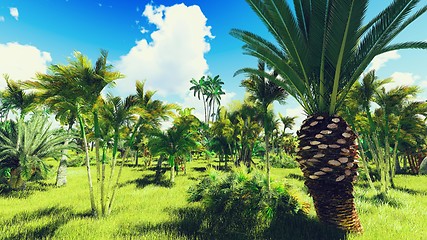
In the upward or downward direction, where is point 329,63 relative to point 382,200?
upward

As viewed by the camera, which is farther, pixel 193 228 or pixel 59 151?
pixel 59 151

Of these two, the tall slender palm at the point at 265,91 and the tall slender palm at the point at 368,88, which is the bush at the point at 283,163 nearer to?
the tall slender palm at the point at 368,88

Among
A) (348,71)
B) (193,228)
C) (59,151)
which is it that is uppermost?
(348,71)

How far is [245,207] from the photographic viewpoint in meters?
7.31

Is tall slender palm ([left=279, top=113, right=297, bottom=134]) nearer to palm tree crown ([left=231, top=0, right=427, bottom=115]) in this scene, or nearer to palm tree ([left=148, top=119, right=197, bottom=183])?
palm tree ([left=148, top=119, right=197, bottom=183])

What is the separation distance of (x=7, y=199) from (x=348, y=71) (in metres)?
14.9

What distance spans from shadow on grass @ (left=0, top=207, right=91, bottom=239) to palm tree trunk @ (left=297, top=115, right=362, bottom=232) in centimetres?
708

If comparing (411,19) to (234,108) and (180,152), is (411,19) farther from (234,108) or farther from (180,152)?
(234,108)

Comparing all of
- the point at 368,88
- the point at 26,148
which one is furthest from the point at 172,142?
the point at 368,88

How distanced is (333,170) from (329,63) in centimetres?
297

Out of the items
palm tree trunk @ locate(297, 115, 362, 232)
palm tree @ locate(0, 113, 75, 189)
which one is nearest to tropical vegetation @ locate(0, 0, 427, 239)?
palm tree trunk @ locate(297, 115, 362, 232)

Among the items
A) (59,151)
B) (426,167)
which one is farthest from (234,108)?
(426,167)

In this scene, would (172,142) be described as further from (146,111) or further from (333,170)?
(333,170)

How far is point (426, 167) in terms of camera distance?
23.0 m
